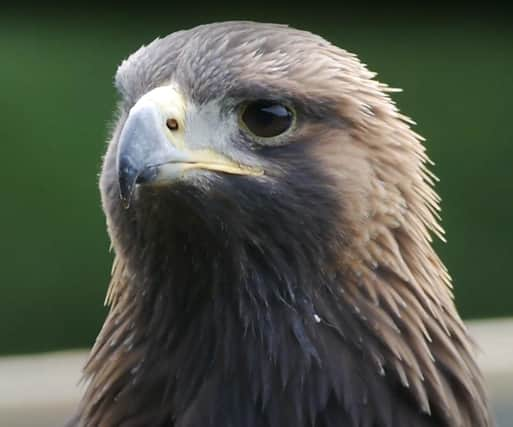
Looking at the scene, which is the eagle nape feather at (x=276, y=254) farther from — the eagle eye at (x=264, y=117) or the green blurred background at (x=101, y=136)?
the green blurred background at (x=101, y=136)

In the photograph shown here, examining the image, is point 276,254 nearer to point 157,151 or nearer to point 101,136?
point 157,151

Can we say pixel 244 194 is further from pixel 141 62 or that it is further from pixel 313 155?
pixel 141 62

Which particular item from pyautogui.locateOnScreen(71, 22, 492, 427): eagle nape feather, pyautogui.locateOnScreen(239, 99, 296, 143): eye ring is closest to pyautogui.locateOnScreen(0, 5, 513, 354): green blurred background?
pyautogui.locateOnScreen(71, 22, 492, 427): eagle nape feather

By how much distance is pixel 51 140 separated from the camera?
5.28m

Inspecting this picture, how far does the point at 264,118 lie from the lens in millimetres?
2383

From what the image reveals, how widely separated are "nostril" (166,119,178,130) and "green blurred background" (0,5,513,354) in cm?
291

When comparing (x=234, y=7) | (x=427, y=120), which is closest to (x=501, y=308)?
(x=427, y=120)

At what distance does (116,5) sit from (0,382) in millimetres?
1619

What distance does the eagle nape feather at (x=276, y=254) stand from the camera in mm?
2381

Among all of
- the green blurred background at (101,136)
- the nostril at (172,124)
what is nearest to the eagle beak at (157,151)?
the nostril at (172,124)

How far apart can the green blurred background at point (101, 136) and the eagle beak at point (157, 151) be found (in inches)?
114

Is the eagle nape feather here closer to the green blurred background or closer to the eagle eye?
the eagle eye

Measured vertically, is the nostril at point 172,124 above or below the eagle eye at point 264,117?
below

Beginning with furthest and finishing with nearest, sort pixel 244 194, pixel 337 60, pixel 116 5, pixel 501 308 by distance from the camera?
pixel 501 308
pixel 116 5
pixel 337 60
pixel 244 194
